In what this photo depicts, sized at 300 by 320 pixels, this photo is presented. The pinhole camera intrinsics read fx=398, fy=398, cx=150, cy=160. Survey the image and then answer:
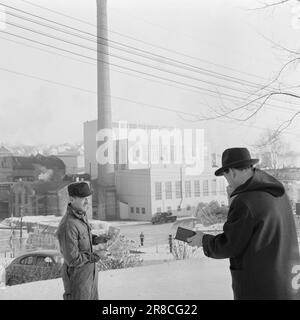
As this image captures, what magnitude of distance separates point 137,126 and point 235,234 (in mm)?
1296

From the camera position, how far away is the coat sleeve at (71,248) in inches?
65.1

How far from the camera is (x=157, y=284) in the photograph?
7.84 ft

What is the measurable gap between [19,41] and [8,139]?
0.56 metres

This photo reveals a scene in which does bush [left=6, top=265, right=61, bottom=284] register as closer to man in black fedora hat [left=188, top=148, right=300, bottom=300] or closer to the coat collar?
the coat collar

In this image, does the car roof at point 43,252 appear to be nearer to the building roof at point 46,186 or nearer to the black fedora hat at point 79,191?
the building roof at point 46,186

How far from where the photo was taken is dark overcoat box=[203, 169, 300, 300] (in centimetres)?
136

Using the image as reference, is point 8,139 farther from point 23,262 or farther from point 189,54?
point 189,54

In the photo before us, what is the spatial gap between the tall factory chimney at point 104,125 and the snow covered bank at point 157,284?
395 millimetres

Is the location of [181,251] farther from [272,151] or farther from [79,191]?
[79,191]

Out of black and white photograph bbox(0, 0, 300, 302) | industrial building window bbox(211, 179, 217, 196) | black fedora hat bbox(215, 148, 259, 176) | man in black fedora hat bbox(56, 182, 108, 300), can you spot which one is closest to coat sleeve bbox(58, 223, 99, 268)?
man in black fedora hat bbox(56, 182, 108, 300)

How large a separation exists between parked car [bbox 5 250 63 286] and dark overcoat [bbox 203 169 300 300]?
4.23 ft

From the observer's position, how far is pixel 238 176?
1.49 meters
